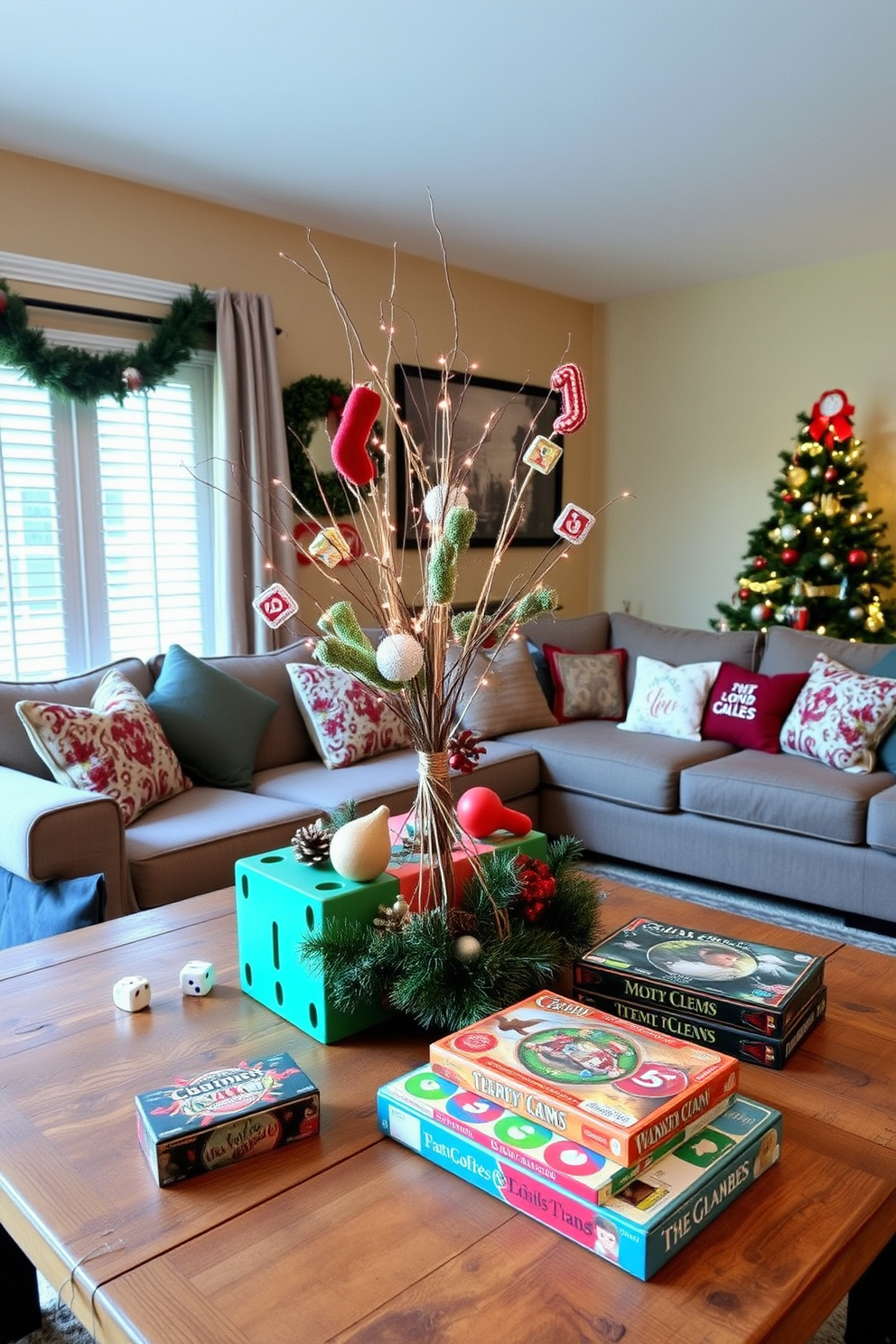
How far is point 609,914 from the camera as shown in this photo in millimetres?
1917

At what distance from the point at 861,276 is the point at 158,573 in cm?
375

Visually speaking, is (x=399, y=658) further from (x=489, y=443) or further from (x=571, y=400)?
(x=489, y=443)

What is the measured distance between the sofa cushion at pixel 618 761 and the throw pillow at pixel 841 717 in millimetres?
314

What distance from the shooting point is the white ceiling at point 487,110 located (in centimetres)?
281

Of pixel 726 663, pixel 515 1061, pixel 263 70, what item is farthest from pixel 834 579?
pixel 515 1061

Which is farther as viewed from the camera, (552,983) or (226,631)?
(226,631)

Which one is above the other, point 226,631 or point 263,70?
point 263,70

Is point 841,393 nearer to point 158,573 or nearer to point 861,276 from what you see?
point 861,276

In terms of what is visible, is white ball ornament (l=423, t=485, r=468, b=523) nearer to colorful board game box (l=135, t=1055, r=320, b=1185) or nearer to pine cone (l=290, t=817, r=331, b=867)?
pine cone (l=290, t=817, r=331, b=867)

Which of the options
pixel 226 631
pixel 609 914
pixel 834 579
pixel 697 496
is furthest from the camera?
pixel 697 496

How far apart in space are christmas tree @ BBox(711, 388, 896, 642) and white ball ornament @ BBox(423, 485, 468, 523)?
12.8 ft

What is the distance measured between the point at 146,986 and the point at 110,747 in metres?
1.47

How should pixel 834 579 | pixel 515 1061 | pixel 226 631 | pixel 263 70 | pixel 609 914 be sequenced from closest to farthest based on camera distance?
pixel 515 1061
pixel 609 914
pixel 263 70
pixel 226 631
pixel 834 579

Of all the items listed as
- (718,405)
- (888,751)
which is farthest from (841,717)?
(718,405)
